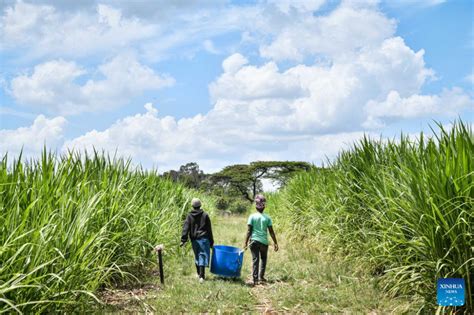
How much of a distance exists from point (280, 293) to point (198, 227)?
234 cm

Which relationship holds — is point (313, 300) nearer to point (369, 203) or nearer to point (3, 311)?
point (369, 203)

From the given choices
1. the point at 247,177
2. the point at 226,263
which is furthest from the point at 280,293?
the point at 247,177

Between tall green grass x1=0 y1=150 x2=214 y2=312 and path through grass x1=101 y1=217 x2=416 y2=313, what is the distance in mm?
680

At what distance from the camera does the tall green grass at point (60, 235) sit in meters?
4.89

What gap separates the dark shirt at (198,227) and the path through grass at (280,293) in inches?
30.0

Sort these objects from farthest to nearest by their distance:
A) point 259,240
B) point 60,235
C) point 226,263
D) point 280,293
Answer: point 259,240, point 226,263, point 280,293, point 60,235

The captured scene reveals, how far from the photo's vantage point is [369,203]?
8.23 meters

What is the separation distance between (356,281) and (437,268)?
97.6 inches

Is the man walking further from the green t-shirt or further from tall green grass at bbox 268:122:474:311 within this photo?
tall green grass at bbox 268:122:474:311

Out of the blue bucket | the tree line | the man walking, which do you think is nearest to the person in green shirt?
the blue bucket

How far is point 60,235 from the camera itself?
568 centimetres

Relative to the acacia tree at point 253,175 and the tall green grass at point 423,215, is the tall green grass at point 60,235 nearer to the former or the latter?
the tall green grass at point 423,215

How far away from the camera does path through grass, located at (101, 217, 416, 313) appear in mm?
6637

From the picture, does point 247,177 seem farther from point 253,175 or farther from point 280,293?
point 280,293
